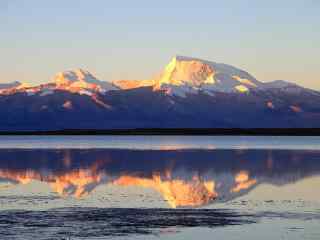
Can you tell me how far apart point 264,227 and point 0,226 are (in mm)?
8365

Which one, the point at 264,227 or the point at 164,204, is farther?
the point at 164,204

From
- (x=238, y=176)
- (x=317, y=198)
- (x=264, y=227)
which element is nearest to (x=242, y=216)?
(x=264, y=227)

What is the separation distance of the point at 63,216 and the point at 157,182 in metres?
15.6

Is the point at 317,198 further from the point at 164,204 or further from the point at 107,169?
the point at 107,169

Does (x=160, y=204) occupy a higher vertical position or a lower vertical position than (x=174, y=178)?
higher

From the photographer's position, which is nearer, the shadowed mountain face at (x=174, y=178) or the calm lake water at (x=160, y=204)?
the calm lake water at (x=160, y=204)

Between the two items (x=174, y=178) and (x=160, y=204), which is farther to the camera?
(x=174, y=178)

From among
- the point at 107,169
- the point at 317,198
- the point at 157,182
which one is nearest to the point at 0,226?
the point at 317,198

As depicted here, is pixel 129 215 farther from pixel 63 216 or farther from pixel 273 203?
pixel 273 203

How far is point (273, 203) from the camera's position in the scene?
32.4m

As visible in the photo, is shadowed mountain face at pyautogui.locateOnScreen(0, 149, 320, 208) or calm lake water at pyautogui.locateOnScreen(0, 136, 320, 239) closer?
calm lake water at pyautogui.locateOnScreen(0, 136, 320, 239)

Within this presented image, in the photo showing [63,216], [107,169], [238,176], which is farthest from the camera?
[107,169]

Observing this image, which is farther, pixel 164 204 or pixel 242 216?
pixel 164 204

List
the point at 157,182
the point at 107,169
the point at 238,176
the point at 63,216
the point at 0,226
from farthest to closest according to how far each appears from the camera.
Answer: the point at 107,169 → the point at 238,176 → the point at 157,182 → the point at 63,216 → the point at 0,226
